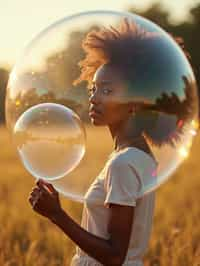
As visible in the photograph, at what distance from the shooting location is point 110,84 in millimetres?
4141

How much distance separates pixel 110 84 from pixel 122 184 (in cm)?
45

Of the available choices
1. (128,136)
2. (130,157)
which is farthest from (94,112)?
(130,157)

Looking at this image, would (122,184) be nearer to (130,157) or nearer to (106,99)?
(130,157)

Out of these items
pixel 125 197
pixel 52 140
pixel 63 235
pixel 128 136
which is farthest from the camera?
pixel 63 235

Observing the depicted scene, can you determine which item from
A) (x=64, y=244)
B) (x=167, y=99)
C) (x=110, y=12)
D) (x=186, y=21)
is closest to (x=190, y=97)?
(x=167, y=99)

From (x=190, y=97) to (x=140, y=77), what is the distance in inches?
16.3

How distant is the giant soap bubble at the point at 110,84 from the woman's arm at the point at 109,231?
5.8 inches

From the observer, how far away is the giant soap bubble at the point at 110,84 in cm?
417

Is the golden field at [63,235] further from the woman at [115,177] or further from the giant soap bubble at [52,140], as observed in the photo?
the woman at [115,177]

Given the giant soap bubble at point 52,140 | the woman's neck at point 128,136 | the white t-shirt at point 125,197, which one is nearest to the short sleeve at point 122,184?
the white t-shirt at point 125,197

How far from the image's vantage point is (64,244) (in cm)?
747

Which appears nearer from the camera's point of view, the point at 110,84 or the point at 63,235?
the point at 110,84

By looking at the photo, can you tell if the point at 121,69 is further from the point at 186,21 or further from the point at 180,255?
the point at 186,21

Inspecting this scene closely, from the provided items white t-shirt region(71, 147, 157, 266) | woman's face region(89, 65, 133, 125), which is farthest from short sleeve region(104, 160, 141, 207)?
woman's face region(89, 65, 133, 125)
